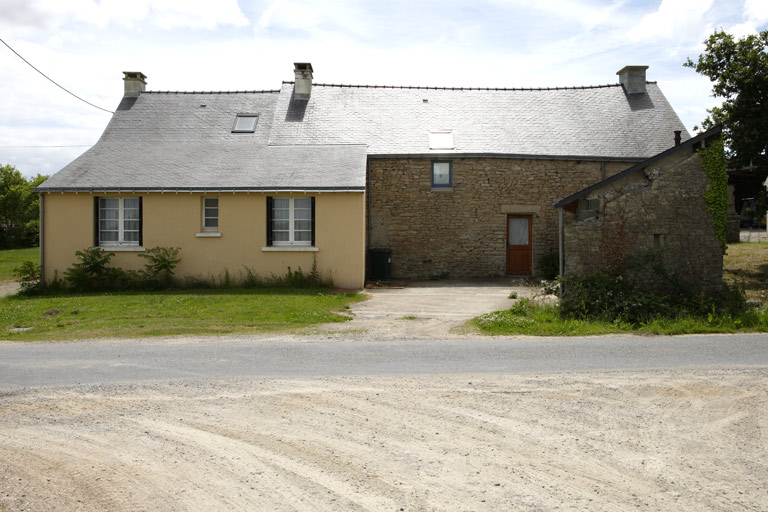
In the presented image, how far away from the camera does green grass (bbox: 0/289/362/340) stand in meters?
11.3

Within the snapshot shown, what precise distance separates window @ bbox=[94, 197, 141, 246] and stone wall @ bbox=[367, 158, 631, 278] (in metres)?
7.30

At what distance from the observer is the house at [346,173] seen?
17.8 metres

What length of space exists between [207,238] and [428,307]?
285 inches

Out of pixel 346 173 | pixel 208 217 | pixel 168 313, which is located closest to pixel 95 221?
pixel 208 217

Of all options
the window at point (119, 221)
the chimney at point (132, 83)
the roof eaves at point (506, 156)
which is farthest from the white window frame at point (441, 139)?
the chimney at point (132, 83)

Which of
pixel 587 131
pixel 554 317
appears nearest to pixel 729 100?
pixel 587 131

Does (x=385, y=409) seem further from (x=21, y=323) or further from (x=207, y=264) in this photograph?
(x=207, y=264)

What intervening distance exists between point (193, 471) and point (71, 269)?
1484 cm

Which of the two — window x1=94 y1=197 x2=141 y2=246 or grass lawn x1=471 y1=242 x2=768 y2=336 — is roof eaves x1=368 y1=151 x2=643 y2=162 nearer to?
window x1=94 y1=197 x2=141 y2=246

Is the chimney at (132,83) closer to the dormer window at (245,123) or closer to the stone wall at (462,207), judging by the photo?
the dormer window at (245,123)

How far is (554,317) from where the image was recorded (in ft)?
39.2

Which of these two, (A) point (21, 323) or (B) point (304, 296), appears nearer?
(A) point (21, 323)

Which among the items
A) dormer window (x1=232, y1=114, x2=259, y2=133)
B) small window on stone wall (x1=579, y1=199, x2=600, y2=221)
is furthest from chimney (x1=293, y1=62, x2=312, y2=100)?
small window on stone wall (x1=579, y1=199, x2=600, y2=221)

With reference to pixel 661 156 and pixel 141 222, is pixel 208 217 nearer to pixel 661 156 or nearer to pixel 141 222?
pixel 141 222
